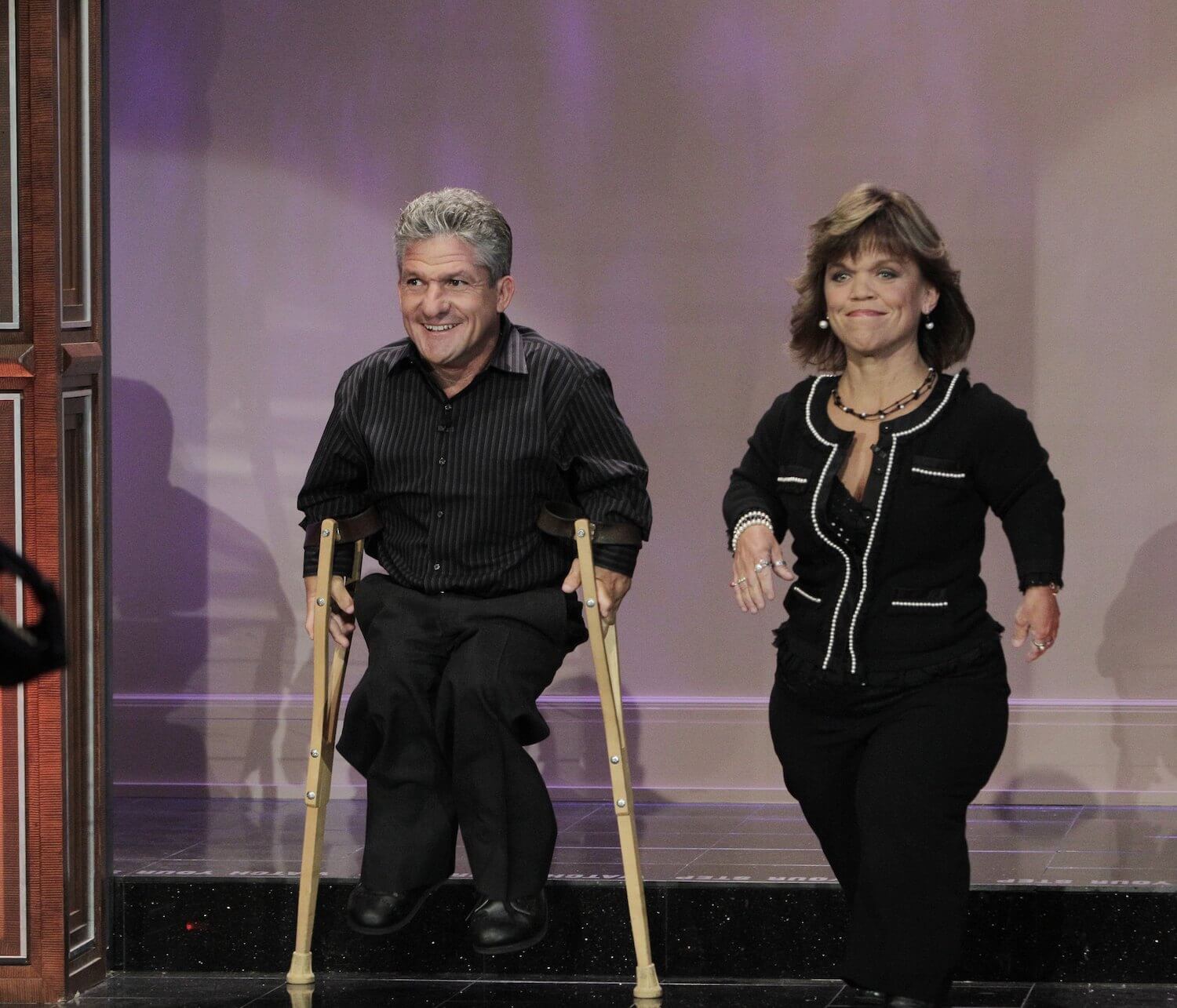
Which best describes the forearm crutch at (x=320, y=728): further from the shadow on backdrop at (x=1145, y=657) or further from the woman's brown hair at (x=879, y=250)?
the shadow on backdrop at (x=1145, y=657)

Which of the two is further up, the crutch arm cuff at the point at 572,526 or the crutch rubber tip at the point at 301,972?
the crutch arm cuff at the point at 572,526

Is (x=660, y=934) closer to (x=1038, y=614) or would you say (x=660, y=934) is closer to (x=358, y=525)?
(x=358, y=525)

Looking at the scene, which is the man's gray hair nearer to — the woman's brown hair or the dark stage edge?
the woman's brown hair

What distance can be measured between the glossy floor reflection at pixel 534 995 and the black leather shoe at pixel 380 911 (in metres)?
0.41

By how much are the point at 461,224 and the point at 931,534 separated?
121 centimetres

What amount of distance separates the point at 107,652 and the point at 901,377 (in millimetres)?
2069

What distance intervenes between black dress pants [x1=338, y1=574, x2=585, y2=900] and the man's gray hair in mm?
733

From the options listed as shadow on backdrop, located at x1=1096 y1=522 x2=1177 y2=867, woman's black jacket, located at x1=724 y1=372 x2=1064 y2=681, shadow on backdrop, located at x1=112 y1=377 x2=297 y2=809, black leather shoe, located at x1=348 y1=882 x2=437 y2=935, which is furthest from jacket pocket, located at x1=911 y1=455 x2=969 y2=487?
shadow on backdrop, located at x1=112 y1=377 x2=297 y2=809

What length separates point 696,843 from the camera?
17.2 ft

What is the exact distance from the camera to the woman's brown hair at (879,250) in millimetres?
3826

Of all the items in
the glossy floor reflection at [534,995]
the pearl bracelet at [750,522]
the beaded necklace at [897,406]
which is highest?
the beaded necklace at [897,406]

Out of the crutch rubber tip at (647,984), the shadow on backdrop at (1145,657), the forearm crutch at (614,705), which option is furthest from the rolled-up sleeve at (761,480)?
the shadow on backdrop at (1145,657)

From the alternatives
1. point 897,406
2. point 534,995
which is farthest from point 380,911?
point 897,406

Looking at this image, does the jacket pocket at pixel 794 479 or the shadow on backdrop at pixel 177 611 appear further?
the shadow on backdrop at pixel 177 611
